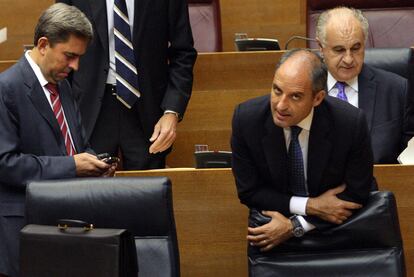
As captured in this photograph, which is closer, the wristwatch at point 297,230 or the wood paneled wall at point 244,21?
the wristwatch at point 297,230

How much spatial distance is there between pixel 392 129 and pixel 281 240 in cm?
44

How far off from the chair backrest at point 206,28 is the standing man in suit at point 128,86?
52 cm

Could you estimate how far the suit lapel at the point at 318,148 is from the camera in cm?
124

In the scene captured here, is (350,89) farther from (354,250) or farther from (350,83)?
(354,250)

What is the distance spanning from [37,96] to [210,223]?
330 millimetres

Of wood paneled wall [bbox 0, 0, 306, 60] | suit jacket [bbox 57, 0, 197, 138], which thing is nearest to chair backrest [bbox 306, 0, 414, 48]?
wood paneled wall [bbox 0, 0, 306, 60]

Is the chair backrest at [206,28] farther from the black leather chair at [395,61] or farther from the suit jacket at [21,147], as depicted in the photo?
the suit jacket at [21,147]

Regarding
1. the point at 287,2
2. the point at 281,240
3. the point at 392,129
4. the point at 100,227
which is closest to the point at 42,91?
the point at 100,227

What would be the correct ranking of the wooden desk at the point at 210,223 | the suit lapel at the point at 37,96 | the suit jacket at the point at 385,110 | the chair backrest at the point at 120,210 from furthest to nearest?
the suit jacket at the point at 385,110
the wooden desk at the point at 210,223
the suit lapel at the point at 37,96
the chair backrest at the point at 120,210

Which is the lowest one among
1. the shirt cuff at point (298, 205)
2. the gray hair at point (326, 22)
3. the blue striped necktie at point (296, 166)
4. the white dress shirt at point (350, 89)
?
the shirt cuff at point (298, 205)

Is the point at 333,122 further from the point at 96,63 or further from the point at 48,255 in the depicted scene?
the point at 96,63

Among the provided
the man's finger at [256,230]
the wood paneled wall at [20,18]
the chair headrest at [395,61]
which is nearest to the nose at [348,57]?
the chair headrest at [395,61]

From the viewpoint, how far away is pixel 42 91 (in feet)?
4.40

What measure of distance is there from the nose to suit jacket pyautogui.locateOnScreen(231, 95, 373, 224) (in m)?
0.35
